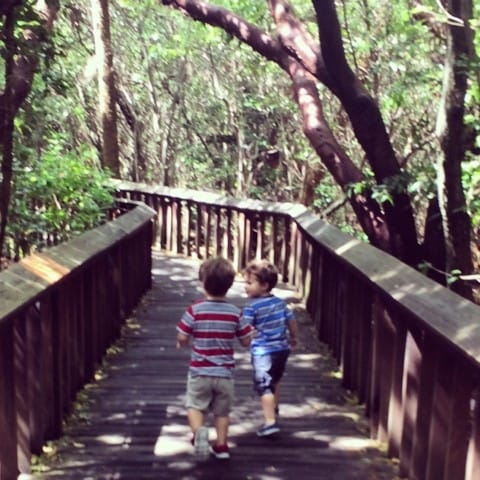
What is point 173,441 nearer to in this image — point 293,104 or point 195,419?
point 195,419

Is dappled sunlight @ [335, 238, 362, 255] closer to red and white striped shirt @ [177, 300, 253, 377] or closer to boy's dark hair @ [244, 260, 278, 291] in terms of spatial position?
boy's dark hair @ [244, 260, 278, 291]

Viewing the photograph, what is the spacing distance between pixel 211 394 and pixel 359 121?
4.20 metres

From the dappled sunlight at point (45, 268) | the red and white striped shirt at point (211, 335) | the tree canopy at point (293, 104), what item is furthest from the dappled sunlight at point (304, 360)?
the dappled sunlight at point (45, 268)

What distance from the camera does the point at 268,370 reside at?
Result: 4.85 m

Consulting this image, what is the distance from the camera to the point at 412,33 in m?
10.6

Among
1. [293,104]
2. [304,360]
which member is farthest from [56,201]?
[293,104]

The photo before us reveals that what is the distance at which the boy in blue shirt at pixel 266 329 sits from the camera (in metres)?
4.83

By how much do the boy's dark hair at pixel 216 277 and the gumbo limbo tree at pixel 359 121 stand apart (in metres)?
2.66

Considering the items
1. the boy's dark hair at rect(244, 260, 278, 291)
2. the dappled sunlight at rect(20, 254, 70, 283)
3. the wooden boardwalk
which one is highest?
the dappled sunlight at rect(20, 254, 70, 283)

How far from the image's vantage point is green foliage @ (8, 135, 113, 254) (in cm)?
996

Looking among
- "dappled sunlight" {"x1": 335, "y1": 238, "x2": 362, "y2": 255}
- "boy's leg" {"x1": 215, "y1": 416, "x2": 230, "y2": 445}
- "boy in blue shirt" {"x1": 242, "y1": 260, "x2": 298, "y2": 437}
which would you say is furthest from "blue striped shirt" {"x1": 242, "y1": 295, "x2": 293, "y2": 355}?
"dappled sunlight" {"x1": 335, "y1": 238, "x2": 362, "y2": 255}

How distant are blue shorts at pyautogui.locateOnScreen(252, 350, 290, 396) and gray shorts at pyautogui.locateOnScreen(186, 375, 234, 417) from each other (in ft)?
1.21

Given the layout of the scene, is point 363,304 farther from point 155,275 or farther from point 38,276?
point 155,275

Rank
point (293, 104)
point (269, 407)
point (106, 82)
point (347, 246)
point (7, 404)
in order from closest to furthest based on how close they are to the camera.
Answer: point (7, 404), point (269, 407), point (347, 246), point (106, 82), point (293, 104)
